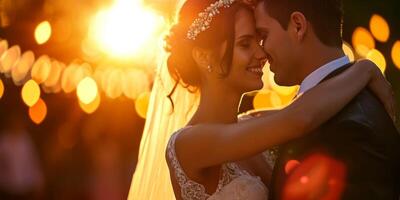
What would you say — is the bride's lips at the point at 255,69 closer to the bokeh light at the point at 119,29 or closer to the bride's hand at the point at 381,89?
the bride's hand at the point at 381,89

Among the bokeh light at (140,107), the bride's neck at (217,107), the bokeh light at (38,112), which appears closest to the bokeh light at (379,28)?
the bokeh light at (140,107)

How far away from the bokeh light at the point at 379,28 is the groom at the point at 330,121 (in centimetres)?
941

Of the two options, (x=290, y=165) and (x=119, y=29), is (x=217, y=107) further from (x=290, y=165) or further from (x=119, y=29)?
(x=119, y=29)

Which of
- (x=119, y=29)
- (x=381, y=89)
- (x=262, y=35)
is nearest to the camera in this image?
(x=381, y=89)

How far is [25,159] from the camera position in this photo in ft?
40.9

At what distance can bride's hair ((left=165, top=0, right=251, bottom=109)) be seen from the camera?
5.53m

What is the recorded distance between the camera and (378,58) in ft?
48.6

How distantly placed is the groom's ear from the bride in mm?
276

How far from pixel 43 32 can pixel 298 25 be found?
502 inches

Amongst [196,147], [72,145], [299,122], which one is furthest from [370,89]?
[72,145]

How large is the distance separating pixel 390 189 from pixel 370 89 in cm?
52

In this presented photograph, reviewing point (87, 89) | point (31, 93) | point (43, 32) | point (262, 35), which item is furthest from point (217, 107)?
point (87, 89)

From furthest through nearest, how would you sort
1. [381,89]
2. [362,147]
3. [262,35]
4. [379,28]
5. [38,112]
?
1. [38,112]
2. [379,28]
3. [262,35]
4. [381,89]
5. [362,147]

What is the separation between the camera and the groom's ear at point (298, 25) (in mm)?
4836
